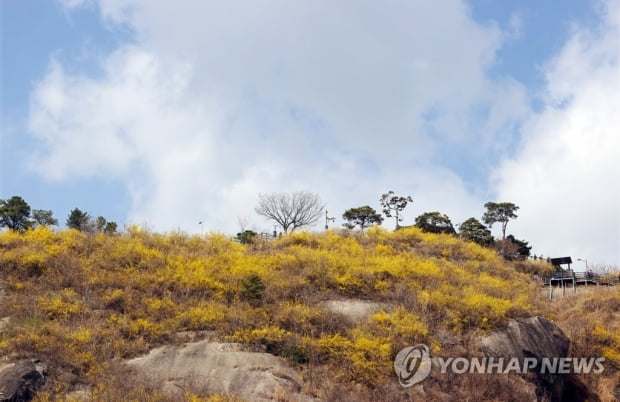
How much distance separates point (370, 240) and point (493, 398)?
52.5 ft

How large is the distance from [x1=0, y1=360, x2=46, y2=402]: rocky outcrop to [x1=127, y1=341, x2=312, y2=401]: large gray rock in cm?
289

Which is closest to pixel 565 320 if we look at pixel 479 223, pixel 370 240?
pixel 370 240

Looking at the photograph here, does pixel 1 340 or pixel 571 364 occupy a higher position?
pixel 571 364

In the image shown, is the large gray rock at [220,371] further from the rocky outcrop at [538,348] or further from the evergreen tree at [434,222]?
the evergreen tree at [434,222]

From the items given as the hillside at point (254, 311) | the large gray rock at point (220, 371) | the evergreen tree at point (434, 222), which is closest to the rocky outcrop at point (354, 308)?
the hillside at point (254, 311)

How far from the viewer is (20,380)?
54.0 ft

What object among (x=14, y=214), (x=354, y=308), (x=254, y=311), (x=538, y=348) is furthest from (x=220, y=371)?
(x=14, y=214)

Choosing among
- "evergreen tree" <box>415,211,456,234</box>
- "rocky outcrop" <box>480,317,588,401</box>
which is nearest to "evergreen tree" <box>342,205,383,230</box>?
"evergreen tree" <box>415,211,456,234</box>

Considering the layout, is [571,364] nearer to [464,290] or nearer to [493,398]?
[464,290]

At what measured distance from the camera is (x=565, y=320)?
30156 mm

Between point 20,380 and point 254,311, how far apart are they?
830 centimetres

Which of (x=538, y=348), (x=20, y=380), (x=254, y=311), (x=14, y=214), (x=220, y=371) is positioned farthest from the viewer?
(x=14, y=214)

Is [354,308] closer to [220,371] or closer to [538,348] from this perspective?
[220,371]

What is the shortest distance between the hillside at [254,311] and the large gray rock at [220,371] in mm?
479
